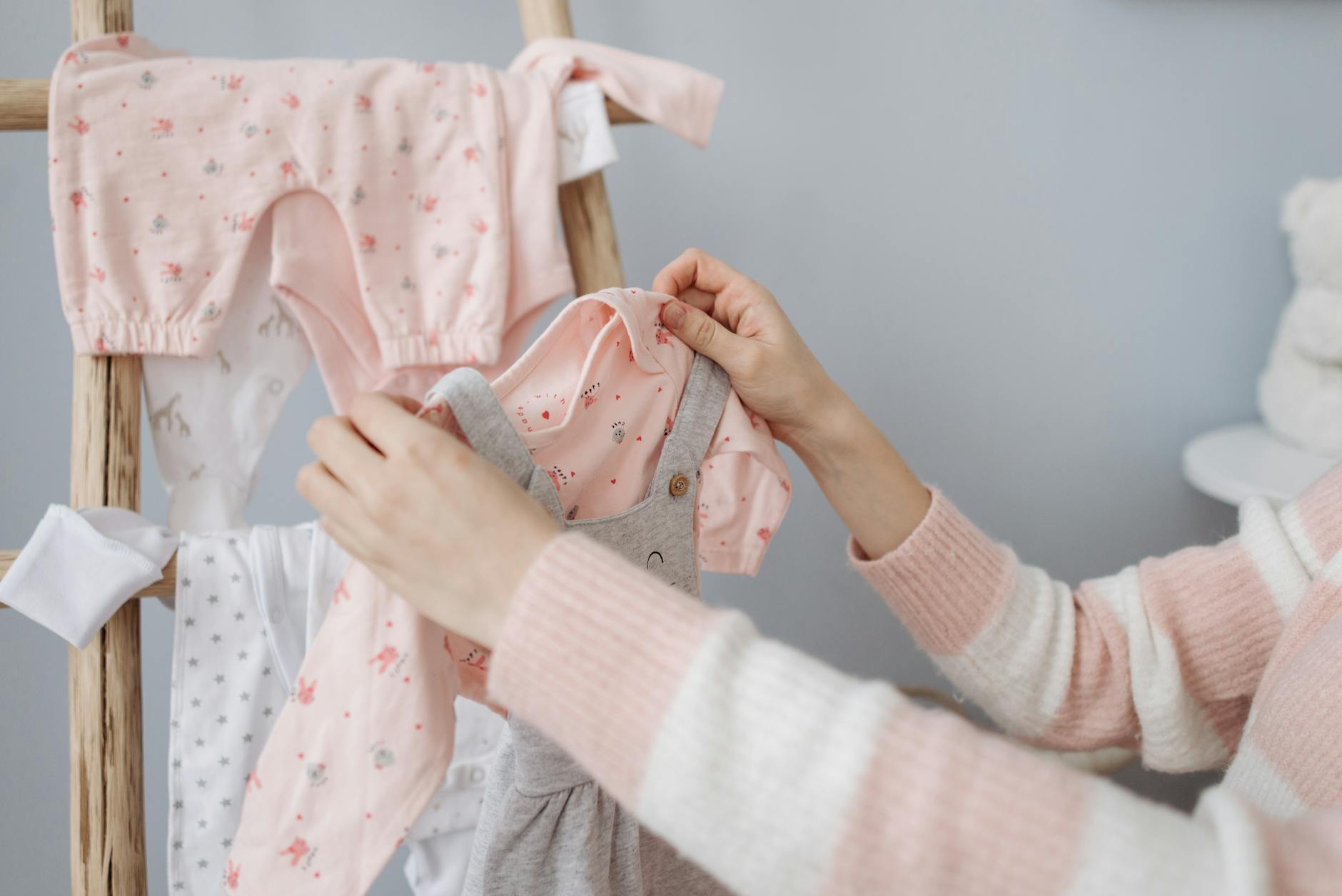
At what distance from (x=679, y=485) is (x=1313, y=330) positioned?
971 mm

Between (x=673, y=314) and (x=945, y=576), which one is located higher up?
(x=673, y=314)

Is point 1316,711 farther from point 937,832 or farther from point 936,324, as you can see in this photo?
point 936,324

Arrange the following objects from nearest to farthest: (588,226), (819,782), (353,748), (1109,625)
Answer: (819,782) → (353,748) → (1109,625) → (588,226)

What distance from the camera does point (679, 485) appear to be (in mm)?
644

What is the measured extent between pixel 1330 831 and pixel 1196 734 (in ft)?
1.20

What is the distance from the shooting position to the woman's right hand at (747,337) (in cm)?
64

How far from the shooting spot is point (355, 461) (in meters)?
0.44

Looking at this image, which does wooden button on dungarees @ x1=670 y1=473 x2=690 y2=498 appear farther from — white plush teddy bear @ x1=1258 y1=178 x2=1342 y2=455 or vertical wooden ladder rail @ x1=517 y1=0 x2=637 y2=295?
white plush teddy bear @ x1=1258 y1=178 x2=1342 y2=455

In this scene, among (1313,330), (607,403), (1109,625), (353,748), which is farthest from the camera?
(1313,330)

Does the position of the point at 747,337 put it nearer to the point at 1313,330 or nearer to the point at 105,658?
the point at 105,658

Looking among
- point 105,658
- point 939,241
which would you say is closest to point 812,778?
point 105,658

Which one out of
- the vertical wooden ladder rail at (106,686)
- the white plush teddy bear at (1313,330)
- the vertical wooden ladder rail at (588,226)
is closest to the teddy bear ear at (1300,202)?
the white plush teddy bear at (1313,330)

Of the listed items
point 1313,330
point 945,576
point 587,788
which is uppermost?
point 1313,330

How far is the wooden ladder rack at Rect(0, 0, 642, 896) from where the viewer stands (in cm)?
69
